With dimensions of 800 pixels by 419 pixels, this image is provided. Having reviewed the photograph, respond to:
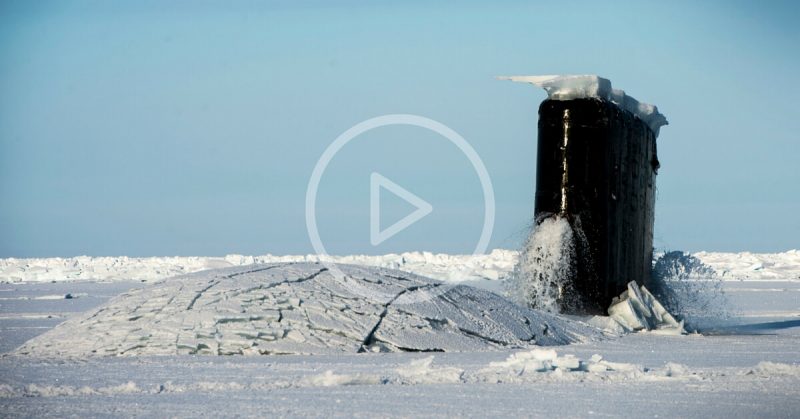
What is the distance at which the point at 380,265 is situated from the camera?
Result: 98.2ft

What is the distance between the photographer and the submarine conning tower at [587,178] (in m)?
10.6

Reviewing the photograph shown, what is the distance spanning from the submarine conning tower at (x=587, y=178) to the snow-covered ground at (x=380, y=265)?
614 inches

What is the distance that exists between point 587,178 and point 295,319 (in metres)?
4.03

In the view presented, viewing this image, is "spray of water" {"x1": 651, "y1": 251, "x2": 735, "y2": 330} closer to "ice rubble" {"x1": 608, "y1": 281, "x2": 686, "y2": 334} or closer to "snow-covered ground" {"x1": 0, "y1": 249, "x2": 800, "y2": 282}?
"ice rubble" {"x1": 608, "y1": 281, "x2": 686, "y2": 334}

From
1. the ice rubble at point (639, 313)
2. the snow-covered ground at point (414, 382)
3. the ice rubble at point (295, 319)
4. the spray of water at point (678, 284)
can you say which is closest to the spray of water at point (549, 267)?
the ice rubble at point (639, 313)

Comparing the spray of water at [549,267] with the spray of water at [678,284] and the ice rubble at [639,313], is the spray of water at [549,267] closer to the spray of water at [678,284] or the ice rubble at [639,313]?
the ice rubble at [639,313]

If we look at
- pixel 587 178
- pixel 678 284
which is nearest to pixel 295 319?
pixel 587 178

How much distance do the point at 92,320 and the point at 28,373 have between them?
189 centimetres

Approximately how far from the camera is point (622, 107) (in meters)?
11.2

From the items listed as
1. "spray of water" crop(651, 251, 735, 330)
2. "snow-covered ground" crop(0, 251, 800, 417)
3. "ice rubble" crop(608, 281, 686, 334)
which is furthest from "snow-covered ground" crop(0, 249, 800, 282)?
"snow-covered ground" crop(0, 251, 800, 417)

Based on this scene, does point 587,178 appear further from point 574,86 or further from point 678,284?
point 678,284

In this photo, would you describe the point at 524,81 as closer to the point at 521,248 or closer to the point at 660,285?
the point at 521,248

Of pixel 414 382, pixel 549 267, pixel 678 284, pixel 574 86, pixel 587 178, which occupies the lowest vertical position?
pixel 414 382

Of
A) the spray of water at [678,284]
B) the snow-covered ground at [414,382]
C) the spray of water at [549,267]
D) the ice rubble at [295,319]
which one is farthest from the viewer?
the spray of water at [678,284]
